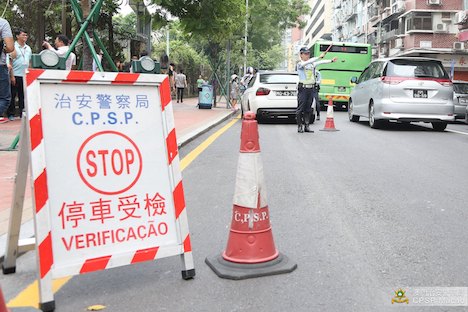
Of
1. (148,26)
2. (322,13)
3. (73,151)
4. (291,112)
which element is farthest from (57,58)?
(322,13)

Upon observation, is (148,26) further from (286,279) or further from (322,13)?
(322,13)

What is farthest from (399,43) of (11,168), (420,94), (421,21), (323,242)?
(323,242)

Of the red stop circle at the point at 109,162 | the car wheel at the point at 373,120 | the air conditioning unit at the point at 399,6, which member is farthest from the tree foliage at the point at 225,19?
the red stop circle at the point at 109,162

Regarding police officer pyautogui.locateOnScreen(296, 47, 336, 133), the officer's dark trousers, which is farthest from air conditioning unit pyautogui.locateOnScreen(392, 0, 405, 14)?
the officer's dark trousers

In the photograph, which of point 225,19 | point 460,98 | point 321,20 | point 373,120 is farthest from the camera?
point 321,20

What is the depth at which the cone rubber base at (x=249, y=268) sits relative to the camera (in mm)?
3502

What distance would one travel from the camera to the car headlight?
3.23 meters

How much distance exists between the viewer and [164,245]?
3439 mm

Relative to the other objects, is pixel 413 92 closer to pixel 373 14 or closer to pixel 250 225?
pixel 250 225

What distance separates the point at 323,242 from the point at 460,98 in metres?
15.7

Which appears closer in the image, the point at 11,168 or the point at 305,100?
the point at 11,168

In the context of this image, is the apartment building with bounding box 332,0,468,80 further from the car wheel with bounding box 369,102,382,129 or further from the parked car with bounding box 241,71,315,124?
the parked car with bounding box 241,71,315,124

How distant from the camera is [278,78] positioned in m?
15.2

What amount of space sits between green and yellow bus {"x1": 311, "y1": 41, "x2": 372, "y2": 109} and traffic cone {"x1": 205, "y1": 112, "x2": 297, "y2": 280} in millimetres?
20413
